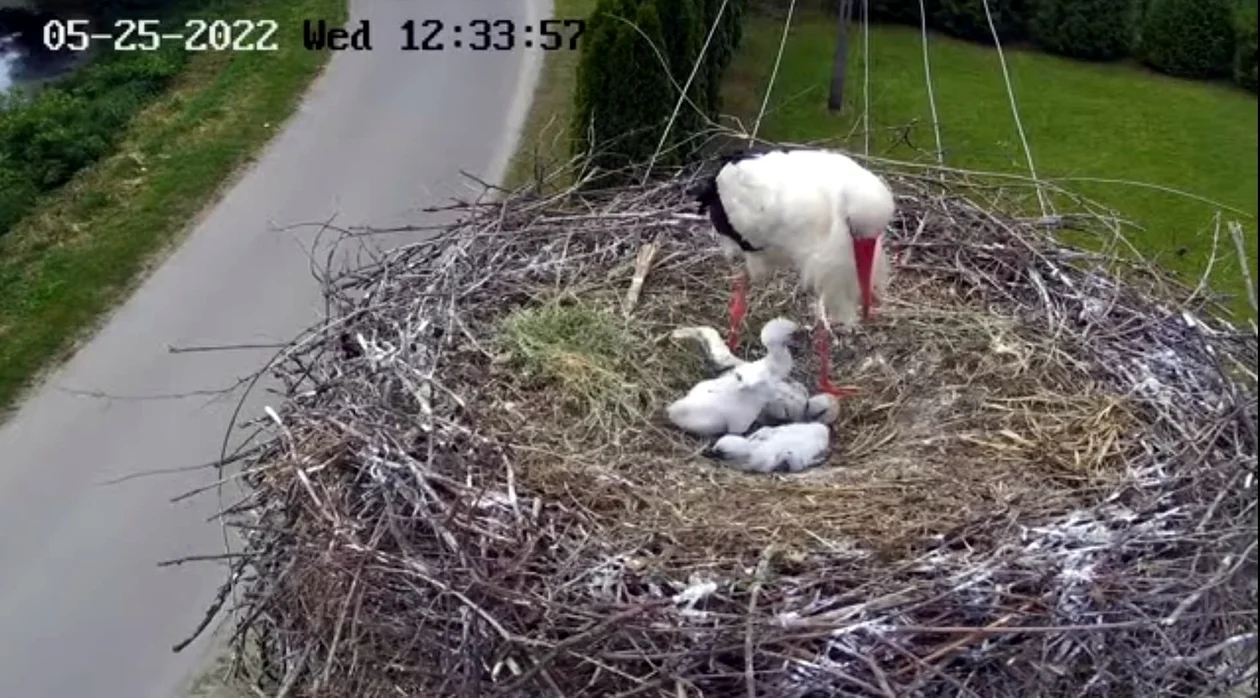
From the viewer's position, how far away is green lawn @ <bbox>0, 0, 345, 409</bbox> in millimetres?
6461

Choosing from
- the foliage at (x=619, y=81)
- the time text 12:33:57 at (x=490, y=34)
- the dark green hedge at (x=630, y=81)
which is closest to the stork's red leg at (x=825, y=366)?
the dark green hedge at (x=630, y=81)

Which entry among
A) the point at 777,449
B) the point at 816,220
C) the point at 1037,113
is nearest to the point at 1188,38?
the point at 1037,113

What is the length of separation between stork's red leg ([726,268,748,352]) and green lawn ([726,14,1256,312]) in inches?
127

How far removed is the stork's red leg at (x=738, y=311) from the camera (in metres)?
4.36

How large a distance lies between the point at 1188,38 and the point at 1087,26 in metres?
0.69

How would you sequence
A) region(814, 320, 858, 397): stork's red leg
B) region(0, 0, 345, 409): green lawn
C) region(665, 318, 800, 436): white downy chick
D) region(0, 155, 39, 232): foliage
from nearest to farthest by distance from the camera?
region(665, 318, 800, 436): white downy chick → region(814, 320, 858, 397): stork's red leg → region(0, 0, 345, 409): green lawn → region(0, 155, 39, 232): foliage

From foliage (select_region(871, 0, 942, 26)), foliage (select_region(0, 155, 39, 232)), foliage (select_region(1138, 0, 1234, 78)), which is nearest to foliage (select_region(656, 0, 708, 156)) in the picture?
foliage (select_region(0, 155, 39, 232))

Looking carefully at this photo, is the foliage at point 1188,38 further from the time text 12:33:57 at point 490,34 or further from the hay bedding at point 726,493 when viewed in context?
the hay bedding at point 726,493

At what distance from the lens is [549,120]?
848cm

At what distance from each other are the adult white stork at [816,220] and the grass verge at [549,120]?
2884 millimetres

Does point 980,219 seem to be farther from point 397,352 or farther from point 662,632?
point 662,632

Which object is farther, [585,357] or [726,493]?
[585,357]
